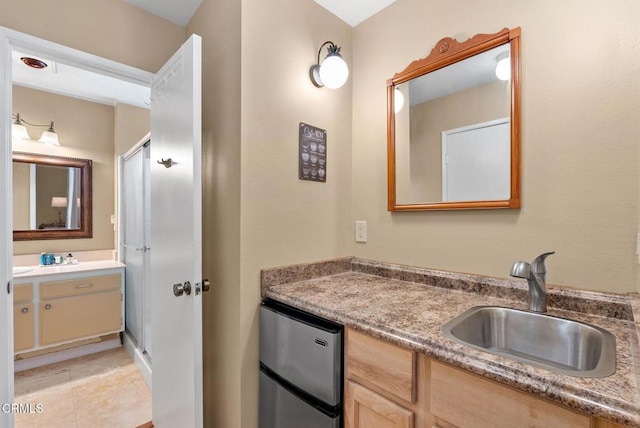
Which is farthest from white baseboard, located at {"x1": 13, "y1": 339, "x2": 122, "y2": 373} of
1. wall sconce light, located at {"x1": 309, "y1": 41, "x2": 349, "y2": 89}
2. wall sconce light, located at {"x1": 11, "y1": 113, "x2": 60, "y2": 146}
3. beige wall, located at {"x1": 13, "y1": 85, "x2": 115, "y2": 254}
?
wall sconce light, located at {"x1": 309, "y1": 41, "x2": 349, "y2": 89}

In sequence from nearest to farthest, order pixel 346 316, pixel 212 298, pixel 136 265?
Answer: pixel 346 316, pixel 212 298, pixel 136 265

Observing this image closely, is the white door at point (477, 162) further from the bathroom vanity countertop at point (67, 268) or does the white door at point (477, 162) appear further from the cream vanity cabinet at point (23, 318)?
the cream vanity cabinet at point (23, 318)

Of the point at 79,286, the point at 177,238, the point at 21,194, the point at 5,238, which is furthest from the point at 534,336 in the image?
the point at 21,194

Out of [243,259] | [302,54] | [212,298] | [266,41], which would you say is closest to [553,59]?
[302,54]

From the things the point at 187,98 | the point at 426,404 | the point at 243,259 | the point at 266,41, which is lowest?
the point at 426,404

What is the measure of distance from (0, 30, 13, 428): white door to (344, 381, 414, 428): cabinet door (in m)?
1.51

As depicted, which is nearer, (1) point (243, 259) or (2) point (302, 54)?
(1) point (243, 259)

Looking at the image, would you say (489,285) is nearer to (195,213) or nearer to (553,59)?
(553,59)

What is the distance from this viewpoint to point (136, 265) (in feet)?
8.66

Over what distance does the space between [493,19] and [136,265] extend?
3075mm

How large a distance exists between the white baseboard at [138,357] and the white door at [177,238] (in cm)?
64

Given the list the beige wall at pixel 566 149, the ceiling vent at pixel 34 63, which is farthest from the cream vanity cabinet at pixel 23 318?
the beige wall at pixel 566 149

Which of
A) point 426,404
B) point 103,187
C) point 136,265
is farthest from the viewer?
point 103,187

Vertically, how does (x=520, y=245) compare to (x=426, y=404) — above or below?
above
